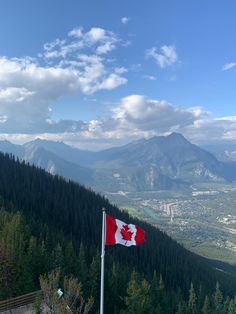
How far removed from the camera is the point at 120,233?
102ft

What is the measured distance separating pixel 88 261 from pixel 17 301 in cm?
4784

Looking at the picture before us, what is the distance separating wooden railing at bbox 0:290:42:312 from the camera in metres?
50.1

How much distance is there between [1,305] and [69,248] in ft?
93.5

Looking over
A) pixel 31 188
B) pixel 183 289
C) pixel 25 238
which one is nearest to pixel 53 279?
pixel 25 238

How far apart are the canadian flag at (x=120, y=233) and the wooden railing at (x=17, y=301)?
Answer: 2311 centimetres

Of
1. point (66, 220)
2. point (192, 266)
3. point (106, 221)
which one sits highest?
point (106, 221)

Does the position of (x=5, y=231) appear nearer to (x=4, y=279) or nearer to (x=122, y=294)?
(x=4, y=279)

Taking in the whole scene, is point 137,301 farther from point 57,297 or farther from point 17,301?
point 57,297

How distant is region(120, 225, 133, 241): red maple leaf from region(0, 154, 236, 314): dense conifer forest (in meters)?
32.6

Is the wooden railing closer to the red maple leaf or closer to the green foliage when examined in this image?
the green foliage

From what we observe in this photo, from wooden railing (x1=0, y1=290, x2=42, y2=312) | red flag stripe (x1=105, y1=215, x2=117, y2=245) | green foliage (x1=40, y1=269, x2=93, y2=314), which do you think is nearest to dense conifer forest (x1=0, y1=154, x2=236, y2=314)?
wooden railing (x1=0, y1=290, x2=42, y2=312)

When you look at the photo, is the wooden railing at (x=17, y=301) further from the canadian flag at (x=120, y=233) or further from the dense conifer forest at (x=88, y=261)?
the canadian flag at (x=120, y=233)

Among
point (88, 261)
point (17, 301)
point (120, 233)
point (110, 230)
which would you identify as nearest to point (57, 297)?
point (17, 301)

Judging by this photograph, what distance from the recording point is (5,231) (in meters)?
69.7
